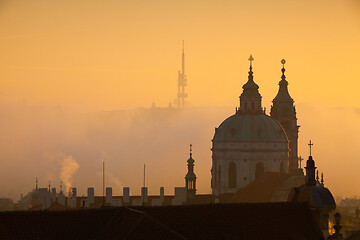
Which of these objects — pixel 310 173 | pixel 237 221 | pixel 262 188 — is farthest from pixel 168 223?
pixel 262 188

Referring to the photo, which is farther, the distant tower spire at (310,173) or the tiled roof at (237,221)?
the distant tower spire at (310,173)

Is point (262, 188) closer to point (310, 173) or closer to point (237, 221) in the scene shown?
point (310, 173)

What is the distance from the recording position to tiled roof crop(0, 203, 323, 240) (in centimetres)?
9619

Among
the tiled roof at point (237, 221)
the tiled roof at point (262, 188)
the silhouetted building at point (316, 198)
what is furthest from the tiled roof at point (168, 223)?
the tiled roof at point (262, 188)

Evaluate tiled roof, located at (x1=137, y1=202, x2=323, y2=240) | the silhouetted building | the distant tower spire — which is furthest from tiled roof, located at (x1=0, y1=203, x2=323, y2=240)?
the distant tower spire

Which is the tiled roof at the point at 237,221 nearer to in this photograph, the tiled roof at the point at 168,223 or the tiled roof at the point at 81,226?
the tiled roof at the point at 168,223

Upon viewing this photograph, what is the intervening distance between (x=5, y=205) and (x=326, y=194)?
78.3m

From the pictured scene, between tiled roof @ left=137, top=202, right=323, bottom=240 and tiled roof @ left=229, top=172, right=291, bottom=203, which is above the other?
tiled roof @ left=137, top=202, right=323, bottom=240

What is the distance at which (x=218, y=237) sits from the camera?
326ft

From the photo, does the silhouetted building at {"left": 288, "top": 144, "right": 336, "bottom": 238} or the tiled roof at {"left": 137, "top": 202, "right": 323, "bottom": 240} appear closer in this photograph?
the tiled roof at {"left": 137, "top": 202, "right": 323, "bottom": 240}

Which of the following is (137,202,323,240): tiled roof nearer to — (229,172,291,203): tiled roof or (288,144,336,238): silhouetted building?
(288,144,336,238): silhouetted building

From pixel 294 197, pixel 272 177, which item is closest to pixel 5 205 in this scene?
pixel 272 177

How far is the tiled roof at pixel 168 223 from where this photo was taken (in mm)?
96188

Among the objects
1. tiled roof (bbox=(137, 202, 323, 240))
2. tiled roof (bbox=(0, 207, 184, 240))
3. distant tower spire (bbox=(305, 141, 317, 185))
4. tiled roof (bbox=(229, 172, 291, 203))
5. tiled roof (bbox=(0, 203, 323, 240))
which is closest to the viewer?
tiled roof (bbox=(0, 207, 184, 240))
